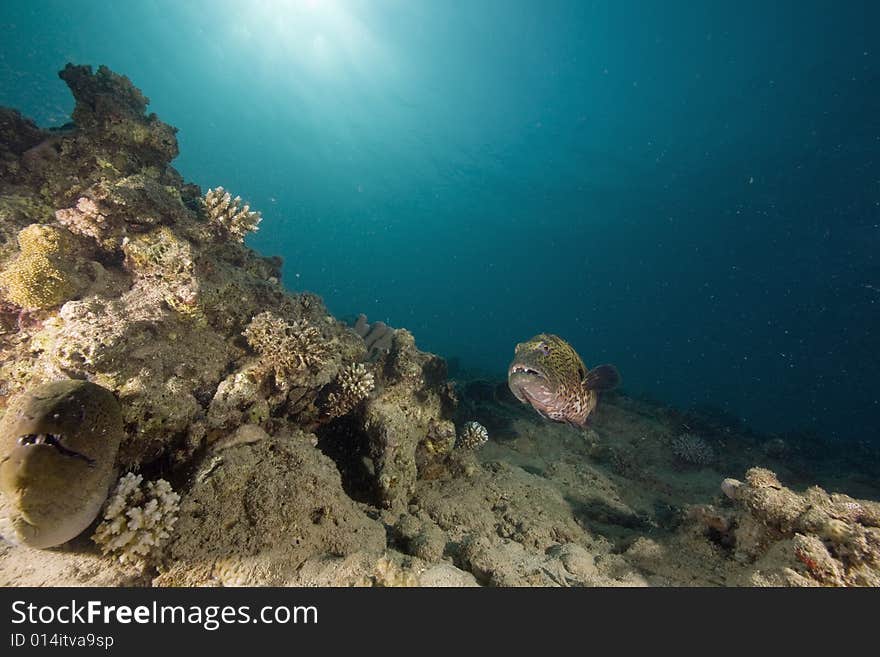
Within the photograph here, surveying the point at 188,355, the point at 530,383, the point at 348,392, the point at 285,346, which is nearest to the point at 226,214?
the point at 188,355

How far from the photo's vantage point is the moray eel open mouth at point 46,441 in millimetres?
2090

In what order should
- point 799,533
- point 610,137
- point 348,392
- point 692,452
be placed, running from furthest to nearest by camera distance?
point 610,137, point 692,452, point 348,392, point 799,533

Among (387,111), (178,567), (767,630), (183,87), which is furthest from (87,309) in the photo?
(183,87)

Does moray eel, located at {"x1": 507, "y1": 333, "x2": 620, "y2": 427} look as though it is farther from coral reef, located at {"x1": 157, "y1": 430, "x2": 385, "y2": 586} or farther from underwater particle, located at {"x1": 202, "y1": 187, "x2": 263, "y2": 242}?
underwater particle, located at {"x1": 202, "y1": 187, "x2": 263, "y2": 242}

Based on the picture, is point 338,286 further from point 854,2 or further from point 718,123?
point 854,2

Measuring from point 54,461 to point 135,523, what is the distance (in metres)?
0.66

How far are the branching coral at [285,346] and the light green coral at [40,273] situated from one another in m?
1.84

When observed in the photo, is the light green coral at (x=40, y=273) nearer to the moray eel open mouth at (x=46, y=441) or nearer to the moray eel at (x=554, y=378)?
the moray eel open mouth at (x=46, y=441)

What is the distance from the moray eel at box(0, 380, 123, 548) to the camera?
6.72 feet

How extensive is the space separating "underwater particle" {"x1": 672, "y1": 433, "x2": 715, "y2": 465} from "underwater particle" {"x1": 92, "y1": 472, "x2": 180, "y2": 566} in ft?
39.6

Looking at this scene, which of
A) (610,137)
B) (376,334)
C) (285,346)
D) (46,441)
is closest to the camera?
(46,441)

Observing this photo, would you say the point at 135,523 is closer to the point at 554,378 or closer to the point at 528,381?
the point at 528,381

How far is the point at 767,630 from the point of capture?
234 cm

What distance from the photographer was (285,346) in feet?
13.9
